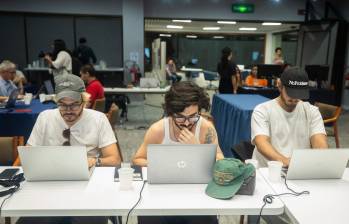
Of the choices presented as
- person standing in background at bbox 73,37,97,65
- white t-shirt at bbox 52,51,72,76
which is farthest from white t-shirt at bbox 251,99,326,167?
person standing in background at bbox 73,37,97,65

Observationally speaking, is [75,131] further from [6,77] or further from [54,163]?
[6,77]

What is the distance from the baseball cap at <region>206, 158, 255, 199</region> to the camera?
1.52 metres

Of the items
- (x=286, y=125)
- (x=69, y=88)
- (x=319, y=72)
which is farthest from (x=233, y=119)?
(x=319, y=72)

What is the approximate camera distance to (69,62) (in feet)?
21.4

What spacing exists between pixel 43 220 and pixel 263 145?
1390 millimetres

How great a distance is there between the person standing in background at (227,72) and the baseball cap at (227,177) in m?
4.68

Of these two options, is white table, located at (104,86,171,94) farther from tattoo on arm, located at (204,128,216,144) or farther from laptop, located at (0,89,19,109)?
tattoo on arm, located at (204,128,216,144)

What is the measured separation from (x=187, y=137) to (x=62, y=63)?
5225 mm

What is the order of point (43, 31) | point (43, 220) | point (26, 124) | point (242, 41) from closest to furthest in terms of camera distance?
1. point (43, 220)
2. point (26, 124)
3. point (43, 31)
4. point (242, 41)

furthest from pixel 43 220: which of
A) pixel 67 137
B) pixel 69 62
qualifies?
pixel 69 62

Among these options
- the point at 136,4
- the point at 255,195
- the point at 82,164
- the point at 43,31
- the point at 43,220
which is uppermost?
the point at 136,4

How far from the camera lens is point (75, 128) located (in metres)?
2.10

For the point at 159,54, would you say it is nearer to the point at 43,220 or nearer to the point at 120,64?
the point at 120,64

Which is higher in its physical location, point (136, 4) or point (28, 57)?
point (136, 4)
